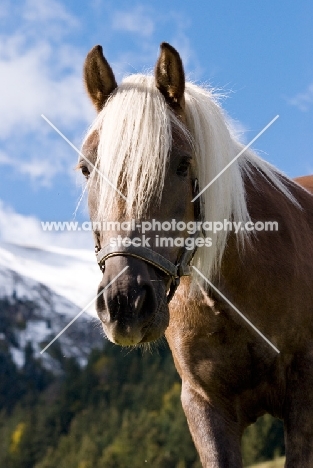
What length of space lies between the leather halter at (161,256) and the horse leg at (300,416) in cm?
98

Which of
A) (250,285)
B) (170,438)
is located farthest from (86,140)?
(170,438)

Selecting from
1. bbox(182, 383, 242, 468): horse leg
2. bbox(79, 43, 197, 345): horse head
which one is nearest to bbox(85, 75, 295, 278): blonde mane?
bbox(79, 43, 197, 345): horse head

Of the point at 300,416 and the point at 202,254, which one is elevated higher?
the point at 202,254

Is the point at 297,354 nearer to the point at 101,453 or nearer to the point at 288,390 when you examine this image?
the point at 288,390

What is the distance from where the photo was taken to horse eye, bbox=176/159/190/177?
4.12 meters

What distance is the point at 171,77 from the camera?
4312mm

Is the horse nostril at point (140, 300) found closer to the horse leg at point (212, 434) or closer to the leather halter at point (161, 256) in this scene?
the leather halter at point (161, 256)

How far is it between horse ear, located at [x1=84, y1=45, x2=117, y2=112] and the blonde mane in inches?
3.4

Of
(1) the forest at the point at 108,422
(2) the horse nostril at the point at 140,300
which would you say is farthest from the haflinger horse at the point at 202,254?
(1) the forest at the point at 108,422

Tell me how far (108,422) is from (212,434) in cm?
8403

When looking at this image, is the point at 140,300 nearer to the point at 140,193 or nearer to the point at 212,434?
the point at 140,193

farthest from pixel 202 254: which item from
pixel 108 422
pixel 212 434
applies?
pixel 108 422

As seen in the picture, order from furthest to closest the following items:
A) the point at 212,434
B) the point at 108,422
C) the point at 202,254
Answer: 1. the point at 108,422
2. the point at 212,434
3. the point at 202,254

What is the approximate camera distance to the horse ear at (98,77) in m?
4.42
